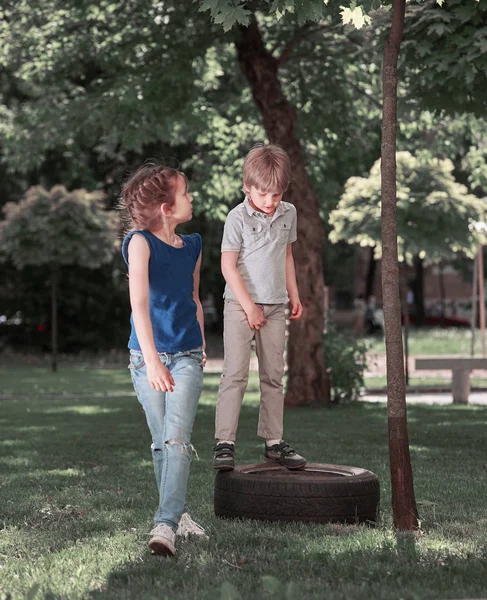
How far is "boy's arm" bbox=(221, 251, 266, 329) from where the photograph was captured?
21.0ft

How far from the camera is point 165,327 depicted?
565 centimetres

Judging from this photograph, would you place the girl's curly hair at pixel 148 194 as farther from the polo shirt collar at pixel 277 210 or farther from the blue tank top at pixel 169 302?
the polo shirt collar at pixel 277 210

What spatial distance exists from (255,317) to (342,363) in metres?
10.6

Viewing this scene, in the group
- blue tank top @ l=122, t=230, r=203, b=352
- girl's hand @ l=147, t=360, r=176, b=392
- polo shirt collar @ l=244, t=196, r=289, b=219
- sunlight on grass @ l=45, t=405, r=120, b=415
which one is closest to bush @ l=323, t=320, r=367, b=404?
sunlight on grass @ l=45, t=405, r=120, b=415

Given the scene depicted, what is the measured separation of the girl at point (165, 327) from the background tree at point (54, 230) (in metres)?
20.5

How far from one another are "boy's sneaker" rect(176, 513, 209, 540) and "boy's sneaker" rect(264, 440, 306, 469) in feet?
2.64

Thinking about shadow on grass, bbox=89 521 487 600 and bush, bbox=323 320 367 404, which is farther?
→ bush, bbox=323 320 367 404

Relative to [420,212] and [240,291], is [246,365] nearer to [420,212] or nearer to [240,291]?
[240,291]

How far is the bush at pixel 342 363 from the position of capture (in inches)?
664

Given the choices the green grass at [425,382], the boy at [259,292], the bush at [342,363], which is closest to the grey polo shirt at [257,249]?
the boy at [259,292]

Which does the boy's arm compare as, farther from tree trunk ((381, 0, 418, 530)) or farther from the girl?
tree trunk ((381, 0, 418, 530))

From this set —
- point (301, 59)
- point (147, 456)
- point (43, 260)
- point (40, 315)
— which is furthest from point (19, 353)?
point (147, 456)

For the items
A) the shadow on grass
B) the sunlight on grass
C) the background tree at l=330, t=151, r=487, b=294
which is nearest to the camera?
the shadow on grass

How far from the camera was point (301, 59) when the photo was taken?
1817 cm
